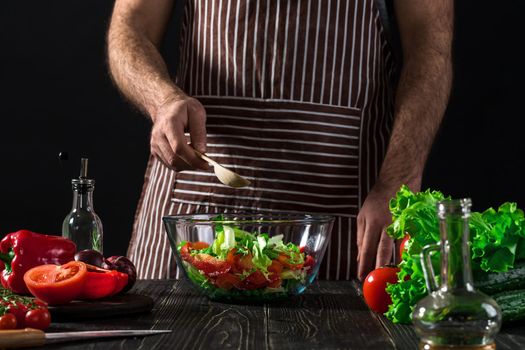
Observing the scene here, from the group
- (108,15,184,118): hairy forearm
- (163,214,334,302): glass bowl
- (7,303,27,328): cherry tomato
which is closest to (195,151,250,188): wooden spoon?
(163,214,334,302): glass bowl

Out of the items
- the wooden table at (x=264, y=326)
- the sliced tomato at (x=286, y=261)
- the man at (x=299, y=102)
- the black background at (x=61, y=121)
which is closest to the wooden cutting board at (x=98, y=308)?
the wooden table at (x=264, y=326)

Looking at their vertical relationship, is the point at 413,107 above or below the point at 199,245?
above

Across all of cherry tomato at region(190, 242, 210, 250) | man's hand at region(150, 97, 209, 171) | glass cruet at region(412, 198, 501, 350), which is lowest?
cherry tomato at region(190, 242, 210, 250)

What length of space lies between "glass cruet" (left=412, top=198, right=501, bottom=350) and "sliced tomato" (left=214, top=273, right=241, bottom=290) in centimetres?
54

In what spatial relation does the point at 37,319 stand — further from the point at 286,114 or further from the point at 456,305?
the point at 286,114

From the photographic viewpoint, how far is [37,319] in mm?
1364

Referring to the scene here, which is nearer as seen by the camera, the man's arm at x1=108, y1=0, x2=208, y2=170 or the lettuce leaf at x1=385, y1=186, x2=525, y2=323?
the lettuce leaf at x1=385, y1=186, x2=525, y2=323

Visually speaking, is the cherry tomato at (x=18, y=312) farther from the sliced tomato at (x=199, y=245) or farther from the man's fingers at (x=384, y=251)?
the man's fingers at (x=384, y=251)

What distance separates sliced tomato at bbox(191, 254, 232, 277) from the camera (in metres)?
1.61

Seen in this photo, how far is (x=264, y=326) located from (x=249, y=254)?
204mm

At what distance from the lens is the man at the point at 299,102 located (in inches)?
90.4

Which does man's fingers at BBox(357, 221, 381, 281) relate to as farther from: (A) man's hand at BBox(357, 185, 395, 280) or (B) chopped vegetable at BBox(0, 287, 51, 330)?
(B) chopped vegetable at BBox(0, 287, 51, 330)

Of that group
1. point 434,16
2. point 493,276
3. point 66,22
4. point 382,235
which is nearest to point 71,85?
point 66,22

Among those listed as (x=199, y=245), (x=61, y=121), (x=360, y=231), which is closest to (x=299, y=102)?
(x=360, y=231)
